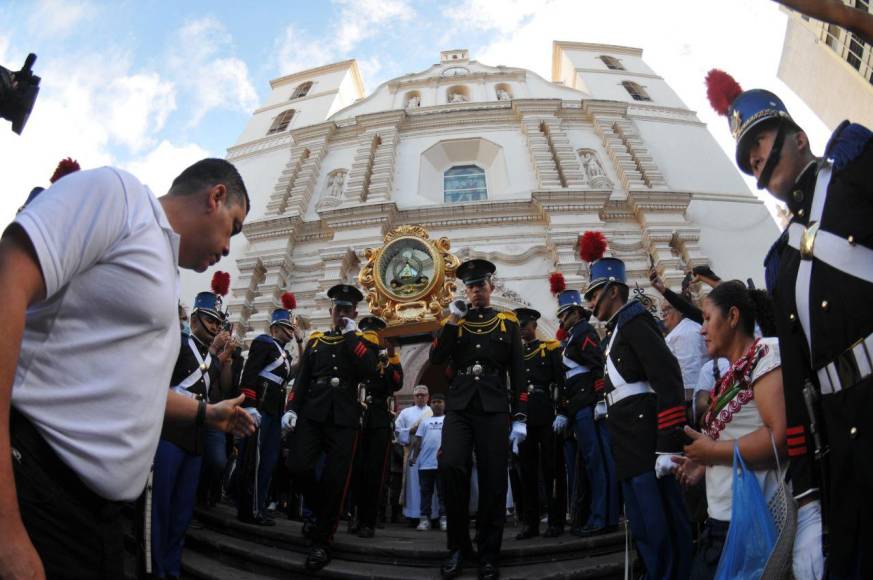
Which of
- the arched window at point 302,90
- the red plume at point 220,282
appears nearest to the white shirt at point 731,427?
the red plume at point 220,282

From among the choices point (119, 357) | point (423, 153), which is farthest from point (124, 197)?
point (423, 153)

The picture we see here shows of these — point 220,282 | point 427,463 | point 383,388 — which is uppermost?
point 220,282

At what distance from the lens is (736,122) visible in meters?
2.16

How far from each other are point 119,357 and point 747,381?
7.78 feet

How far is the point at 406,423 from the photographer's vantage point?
24.5 feet

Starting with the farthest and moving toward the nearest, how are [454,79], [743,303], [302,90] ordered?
[302,90] → [454,79] → [743,303]

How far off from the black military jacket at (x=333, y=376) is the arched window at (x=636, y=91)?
17.3 m

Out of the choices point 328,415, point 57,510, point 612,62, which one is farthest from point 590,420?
point 612,62

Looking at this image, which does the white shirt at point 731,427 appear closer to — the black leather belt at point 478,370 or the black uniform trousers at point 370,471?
the black leather belt at point 478,370

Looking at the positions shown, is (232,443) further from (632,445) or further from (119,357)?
(119,357)

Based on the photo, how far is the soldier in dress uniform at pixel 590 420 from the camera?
452cm

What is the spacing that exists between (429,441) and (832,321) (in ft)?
18.9

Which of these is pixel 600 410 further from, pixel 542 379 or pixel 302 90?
pixel 302 90

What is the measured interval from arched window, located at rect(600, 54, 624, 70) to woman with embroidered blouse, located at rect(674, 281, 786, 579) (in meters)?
21.1
